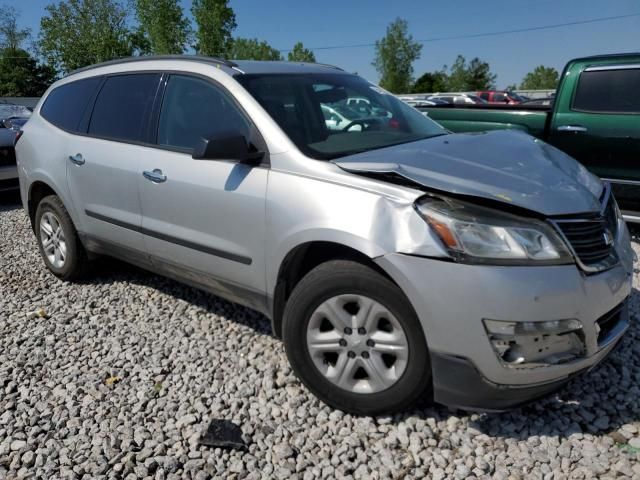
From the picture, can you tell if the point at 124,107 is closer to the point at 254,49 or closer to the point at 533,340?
the point at 533,340

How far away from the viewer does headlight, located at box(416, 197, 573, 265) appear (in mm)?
2193

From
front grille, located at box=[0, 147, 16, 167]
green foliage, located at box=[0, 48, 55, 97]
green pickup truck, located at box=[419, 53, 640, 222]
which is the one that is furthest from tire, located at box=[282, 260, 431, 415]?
green foliage, located at box=[0, 48, 55, 97]

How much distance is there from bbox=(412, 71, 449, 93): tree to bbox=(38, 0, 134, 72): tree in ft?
91.9

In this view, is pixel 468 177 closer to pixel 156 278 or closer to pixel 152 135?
pixel 152 135

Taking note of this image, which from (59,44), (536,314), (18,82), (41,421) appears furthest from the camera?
(18,82)

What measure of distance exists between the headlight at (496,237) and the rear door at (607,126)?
12.1 feet

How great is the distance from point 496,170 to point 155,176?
2010 mm

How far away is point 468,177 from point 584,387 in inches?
53.3

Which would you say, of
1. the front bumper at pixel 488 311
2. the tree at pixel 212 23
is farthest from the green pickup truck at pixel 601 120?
the tree at pixel 212 23

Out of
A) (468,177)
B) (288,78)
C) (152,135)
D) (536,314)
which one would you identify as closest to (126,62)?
(152,135)

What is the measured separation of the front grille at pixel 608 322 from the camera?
2.38m

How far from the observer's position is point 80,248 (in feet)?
14.4

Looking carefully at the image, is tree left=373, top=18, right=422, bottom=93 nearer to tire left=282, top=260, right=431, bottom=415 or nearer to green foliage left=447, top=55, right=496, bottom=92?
green foliage left=447, top=55, right=496, bottom=92

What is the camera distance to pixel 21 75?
50750 mm
